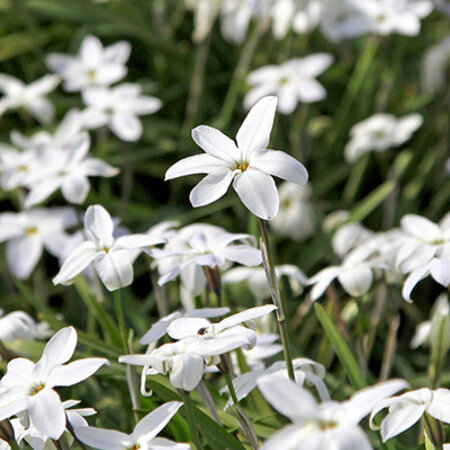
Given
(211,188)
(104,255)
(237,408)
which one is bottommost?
(237,408)

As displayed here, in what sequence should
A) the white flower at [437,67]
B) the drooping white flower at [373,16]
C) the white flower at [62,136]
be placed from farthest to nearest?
1. the white flower at [437,67]
2. the drooping white flower at [373,16]
3. the white flower at [62,136]

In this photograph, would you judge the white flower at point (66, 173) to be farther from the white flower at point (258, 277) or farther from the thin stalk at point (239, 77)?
the thin stalk at point (239, 77)

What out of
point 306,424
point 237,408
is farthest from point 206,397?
point 306,424

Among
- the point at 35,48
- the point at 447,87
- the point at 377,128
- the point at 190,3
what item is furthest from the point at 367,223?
the point at 35,48

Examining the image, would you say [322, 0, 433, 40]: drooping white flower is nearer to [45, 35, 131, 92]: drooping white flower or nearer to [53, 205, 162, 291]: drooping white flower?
[45, 35, 131, 92]: drooping white flower

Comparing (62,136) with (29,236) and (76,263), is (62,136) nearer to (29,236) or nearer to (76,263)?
(29,236)

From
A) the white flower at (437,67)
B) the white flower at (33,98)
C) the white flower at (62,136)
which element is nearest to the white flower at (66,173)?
the white flower at (62,136)

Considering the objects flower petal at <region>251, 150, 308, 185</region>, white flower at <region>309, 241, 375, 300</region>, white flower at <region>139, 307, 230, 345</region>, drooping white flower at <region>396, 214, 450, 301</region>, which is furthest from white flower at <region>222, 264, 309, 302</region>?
flower petal at <region>251, 150, 308, 185</region>
